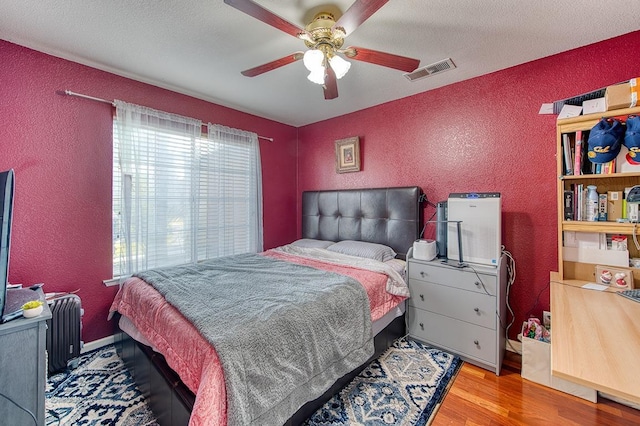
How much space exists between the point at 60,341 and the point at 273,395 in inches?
71.3

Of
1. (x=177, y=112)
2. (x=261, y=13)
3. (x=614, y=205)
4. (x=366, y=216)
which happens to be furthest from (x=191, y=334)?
(x=614, y=205)

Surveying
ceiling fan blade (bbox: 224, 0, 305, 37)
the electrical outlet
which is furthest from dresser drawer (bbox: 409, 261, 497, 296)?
ceiling fan blade (bbox: 224, 0, 305, 37)

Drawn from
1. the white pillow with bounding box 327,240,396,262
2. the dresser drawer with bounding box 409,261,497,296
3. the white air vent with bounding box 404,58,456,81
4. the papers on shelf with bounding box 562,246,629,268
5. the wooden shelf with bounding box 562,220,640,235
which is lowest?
the dresser drawer with bounding box 409,261,497,296

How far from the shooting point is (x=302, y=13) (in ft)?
5.54

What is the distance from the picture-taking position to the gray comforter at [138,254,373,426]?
1.23 meters

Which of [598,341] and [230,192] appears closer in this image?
[598,341]

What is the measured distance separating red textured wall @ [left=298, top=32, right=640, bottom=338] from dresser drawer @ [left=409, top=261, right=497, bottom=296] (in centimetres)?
Result: 52

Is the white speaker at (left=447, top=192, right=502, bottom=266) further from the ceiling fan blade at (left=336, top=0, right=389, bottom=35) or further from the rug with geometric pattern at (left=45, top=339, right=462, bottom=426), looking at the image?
the ceiling fan blade at (left=336, top=0, right=389, bottom=35)

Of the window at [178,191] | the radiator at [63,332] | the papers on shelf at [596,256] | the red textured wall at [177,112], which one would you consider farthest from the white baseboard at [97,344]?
the papers on shelf at [596,256]

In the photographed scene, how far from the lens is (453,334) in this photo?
2.25m

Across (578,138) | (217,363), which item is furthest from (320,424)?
(578,138)

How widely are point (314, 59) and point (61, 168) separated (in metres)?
2.22

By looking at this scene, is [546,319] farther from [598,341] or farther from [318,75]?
[318,75]

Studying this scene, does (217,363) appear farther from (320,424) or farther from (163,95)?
(163,95)
